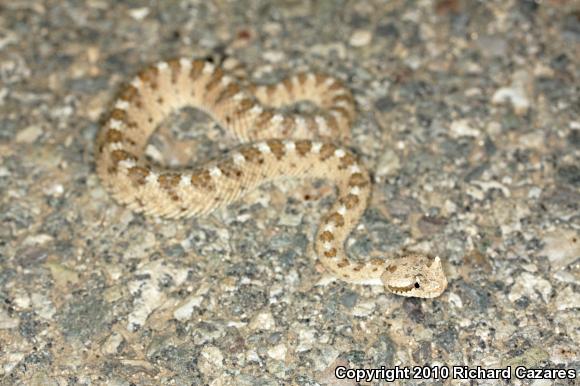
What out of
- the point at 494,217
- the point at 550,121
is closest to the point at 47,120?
the point at 494,217

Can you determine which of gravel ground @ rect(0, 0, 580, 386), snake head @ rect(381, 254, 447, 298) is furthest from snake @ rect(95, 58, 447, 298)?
gravel ground @ rect(0, 0, 580, 386)

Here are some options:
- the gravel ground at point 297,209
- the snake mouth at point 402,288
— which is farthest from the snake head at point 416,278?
the gravel ground at point 297,209

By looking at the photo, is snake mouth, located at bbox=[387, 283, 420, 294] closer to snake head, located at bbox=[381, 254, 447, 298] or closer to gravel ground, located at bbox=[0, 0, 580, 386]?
snake head, located at bbox=[381, 254, 447, 298]

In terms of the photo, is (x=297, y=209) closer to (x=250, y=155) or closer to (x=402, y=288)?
(x=250, y=155)

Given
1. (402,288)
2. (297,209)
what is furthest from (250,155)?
(402,288)

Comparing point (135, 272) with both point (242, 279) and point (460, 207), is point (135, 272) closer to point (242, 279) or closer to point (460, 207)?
point (242, 279)

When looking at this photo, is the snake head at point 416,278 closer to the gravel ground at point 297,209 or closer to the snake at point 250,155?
the snake at point 250,155
